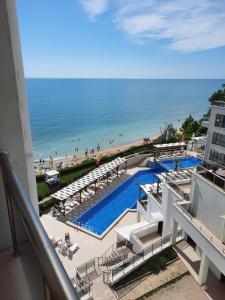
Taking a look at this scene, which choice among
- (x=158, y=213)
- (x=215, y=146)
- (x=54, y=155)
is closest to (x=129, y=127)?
(x=54, y=155)

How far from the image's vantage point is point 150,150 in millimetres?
30594

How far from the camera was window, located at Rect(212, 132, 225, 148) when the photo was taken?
→ 20359 mm

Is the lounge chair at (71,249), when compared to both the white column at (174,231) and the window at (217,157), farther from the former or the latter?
the window at (217,157)

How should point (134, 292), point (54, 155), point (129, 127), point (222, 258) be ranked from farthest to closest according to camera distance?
point (129, 127) < point (54, 155) < point (134, 292) < point (222, 258)

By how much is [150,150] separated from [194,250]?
65.4ft

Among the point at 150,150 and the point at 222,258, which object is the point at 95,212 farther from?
the point at 150,150

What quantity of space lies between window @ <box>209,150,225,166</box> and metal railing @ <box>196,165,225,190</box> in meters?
11.4

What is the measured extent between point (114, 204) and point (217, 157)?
9.71 metres

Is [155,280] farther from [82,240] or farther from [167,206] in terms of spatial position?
[82,240]

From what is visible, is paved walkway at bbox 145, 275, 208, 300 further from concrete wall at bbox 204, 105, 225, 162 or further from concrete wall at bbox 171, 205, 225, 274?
concrete wall at bbox 204, 105, 225, 162

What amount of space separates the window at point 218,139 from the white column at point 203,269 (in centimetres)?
1342

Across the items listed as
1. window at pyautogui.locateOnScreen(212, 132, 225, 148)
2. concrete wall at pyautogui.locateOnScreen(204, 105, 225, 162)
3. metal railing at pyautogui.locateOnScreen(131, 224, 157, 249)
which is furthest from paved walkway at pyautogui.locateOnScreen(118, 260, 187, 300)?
concrete wall at pyautogui.locateOnScreen(204, 105, 225, 162)

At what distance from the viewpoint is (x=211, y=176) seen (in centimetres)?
971

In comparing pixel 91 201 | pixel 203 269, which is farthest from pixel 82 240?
pixel 203 269
